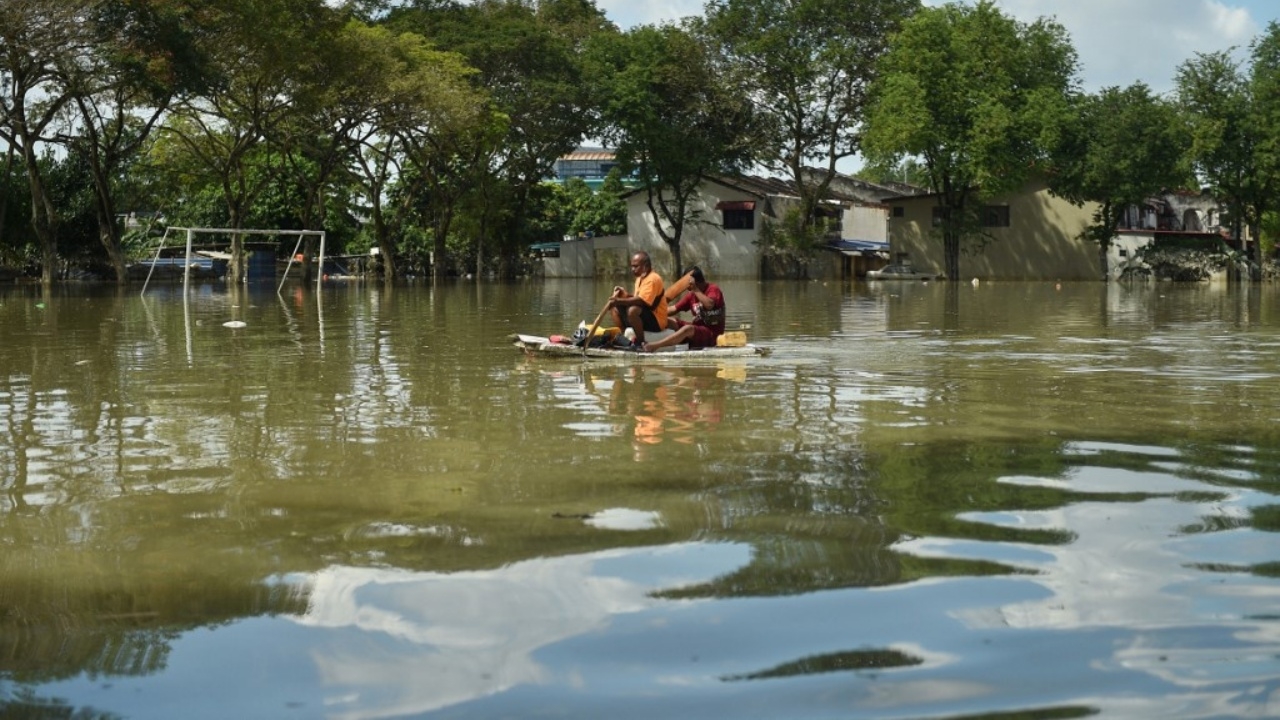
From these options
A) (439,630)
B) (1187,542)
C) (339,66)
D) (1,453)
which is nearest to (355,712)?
(439,630)

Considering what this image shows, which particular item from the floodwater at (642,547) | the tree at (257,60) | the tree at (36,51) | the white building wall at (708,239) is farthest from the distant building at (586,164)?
the floodwater at (642,547)

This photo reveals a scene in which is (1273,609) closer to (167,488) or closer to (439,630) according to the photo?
(439,630)

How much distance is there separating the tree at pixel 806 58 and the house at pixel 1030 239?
16.8 feet

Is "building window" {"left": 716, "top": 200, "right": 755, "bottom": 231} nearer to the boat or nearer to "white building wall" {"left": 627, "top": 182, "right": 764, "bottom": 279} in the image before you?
"white building wall" {"left": 627, "top": 182, "right": 764, "bottom": 279}

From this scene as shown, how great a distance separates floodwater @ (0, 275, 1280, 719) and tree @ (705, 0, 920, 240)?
50076 millimetres

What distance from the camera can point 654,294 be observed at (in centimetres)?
1612

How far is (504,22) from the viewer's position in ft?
195

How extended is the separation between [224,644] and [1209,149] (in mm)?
57016

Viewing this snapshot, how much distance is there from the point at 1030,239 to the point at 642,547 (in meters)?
62.1

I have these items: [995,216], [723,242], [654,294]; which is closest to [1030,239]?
[995,216]

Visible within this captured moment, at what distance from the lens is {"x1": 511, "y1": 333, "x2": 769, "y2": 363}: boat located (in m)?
15.3

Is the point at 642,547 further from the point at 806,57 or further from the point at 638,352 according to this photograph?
the point at 806,57

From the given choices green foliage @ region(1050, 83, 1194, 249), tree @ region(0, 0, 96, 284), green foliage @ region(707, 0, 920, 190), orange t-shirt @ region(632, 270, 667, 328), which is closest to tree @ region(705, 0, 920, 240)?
green foliage @ region(707, 0, 920, 190)

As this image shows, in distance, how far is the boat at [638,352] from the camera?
1529 cm
